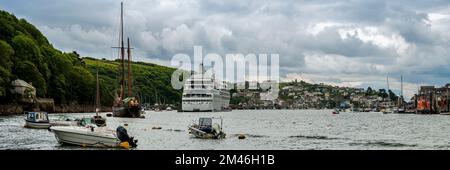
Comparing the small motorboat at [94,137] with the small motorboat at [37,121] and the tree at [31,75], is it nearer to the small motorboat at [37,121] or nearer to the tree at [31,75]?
Answer: the small motorboat at [37,121]

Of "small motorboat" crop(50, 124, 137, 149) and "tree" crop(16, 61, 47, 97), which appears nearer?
"small motorboat" crop(50, 124, 137, 149)

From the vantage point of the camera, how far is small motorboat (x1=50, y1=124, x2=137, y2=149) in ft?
175

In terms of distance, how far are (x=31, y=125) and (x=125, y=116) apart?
69.6 m

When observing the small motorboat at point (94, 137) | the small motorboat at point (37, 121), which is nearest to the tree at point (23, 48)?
the small motorboat at point (37, 121)

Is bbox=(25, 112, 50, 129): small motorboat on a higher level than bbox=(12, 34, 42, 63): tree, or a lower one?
lower

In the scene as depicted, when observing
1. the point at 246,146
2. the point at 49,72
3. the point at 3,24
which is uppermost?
the point at 3,24

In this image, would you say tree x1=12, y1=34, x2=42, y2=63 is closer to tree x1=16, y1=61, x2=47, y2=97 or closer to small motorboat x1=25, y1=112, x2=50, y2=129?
tree x1=16, y1=61, x2=47, y2=97

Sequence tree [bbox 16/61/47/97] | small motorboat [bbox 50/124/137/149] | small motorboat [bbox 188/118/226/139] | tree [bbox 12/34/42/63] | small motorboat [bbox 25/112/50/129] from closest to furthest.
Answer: small motorboat [bbox 50/124/137/149] → small motorboat [bbox 188/118/226/139] → small motorboat [bbox 25/112/50/129] → tree [bbox 16/61/47/97] → tree [bbox 12/34/42/63]

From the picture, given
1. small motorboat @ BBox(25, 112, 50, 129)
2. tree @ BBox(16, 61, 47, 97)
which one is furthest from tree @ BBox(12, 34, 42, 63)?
small motorboat @ BBox(25, 112, 50, 129)

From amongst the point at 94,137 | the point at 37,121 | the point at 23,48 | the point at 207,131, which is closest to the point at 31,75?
the point at 23,48
